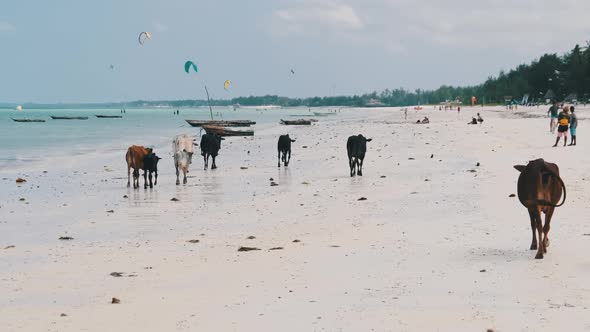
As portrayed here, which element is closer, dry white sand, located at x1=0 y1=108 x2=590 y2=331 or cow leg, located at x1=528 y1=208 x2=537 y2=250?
dry white sand, located at x1=0 y1=108 x2=590 y2=331

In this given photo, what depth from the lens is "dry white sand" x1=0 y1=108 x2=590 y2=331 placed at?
5.86 metres

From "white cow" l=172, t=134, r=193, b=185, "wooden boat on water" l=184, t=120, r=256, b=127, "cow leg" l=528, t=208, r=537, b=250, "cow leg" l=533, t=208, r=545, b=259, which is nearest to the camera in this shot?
"cow leg" l=533, t=208, r=545, b=259

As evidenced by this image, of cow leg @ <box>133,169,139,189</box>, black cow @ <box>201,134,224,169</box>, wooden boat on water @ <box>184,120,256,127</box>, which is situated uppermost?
black cow @ <box>201,134,224,169</box>

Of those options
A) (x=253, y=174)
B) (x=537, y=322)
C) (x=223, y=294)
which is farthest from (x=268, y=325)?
(x=253, y=174)

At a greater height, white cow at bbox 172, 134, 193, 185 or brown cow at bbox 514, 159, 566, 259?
brown cow at bbox 514, 159, 566, 259

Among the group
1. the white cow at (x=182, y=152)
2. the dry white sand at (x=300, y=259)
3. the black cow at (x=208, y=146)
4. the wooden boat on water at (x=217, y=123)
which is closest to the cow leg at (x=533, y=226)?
the dry white sand at (x=300, y=259)

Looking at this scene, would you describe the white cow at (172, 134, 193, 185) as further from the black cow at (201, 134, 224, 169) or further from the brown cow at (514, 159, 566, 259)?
the brown cow at (514, 159, 566, 259)

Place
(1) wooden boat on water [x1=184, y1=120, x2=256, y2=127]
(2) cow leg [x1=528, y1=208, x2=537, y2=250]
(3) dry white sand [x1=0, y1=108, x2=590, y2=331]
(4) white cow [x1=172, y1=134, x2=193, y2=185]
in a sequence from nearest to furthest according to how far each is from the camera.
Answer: (3) dry white sand [x1=0, y1=108, x2=590, y2=331] → (2) cow leg [x1=528, y1=208, x2=537, y2=250] → (4) white cow [x1=172, y1=134, x2=193, y2=185] → (1) wooden boat on water [x1=184, y1=120, x2=256, y2=127]

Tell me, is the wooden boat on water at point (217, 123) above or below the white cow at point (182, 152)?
below

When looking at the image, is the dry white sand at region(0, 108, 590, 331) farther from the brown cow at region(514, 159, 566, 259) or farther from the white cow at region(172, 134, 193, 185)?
the white cow at region(172, 134, 193, 185)

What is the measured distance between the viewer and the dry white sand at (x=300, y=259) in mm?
5859

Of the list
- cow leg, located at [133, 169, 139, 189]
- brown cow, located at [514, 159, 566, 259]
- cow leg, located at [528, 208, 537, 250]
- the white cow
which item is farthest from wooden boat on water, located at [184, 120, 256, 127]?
brown cow, located at [514, 159, 566, 259]

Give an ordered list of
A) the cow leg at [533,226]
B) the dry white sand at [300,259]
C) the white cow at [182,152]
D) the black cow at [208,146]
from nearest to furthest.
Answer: the dry white sand at [300,259], the cow leg at [533,226], the white cow at [182,152], the black cow at [208,146]

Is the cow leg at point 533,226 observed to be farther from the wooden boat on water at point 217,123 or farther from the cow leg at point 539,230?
the wooden boat on water at point 217,123
